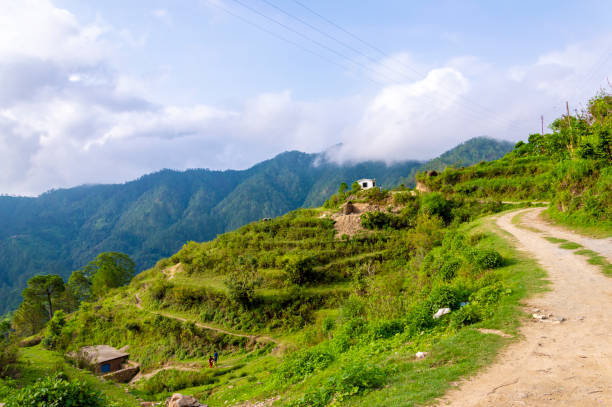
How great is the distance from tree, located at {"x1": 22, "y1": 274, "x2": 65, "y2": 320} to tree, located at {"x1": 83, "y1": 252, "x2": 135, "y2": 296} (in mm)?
4439

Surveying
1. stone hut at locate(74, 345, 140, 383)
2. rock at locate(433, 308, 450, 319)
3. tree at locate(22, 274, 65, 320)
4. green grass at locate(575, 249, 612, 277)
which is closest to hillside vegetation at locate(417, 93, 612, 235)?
green grass at locate(575, 249, 612, 277)

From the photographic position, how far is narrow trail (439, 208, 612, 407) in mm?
4160

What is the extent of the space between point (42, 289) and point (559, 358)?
181ft

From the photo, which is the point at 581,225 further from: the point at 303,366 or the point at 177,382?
the point at 177,382

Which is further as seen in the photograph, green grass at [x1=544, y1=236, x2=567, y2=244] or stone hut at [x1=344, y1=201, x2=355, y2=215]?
stone hut at [x1=344, y1=201, x2=355, y2=215]

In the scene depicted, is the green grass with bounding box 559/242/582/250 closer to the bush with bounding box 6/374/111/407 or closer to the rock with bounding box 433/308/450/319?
the rock with bounding box 433/308/450/319

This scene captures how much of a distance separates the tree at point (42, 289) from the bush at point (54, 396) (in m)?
46.3

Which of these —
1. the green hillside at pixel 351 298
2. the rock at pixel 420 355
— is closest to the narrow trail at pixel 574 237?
the green hillside at pixel 351 298

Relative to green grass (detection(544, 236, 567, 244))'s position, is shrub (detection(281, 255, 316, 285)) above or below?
below

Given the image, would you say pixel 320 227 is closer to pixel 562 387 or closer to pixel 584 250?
pixel 584 250

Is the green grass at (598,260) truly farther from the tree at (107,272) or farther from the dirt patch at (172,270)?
the tree at (107,272)

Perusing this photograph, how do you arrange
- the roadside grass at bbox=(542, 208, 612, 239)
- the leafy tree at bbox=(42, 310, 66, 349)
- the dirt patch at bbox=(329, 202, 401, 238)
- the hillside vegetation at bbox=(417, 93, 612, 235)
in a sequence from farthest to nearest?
1. the dirt patch at bbox=(329, 202, 401, 238)
2. the leafy tree at bbox=(42, 310, 66, 349)
3. the hillside vegetation at bbox=(417, 93, 612, 235)
4. the roadside grass at bbox=(542, 208, 612, 239)

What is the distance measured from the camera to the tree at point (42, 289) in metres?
40.9

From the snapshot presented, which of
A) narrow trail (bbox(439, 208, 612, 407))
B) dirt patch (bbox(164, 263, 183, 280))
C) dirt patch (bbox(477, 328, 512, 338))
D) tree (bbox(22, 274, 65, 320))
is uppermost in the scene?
narrow trail (bbox(439, 208, 612, 407))
